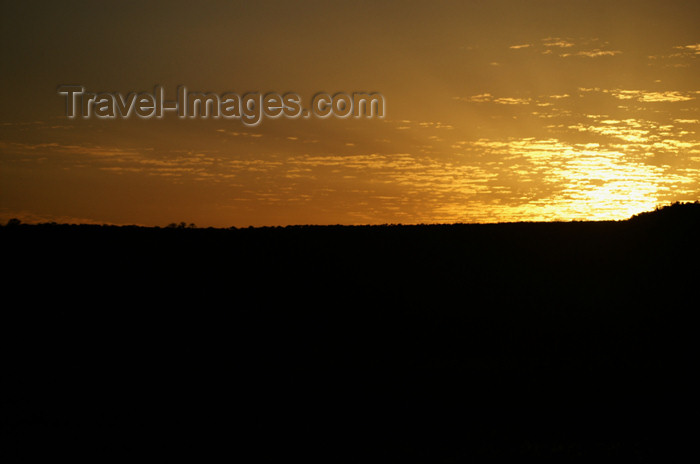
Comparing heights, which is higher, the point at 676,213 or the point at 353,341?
the point at 676,213

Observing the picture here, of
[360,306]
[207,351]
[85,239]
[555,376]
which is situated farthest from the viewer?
[85,239]

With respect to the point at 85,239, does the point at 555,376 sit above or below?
below

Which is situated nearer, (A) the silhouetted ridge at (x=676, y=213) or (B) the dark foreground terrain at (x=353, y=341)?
(B) the dark foreground terrain at (x=353, y=341)

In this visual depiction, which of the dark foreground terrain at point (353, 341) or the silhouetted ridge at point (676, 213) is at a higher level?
the silhouetted ridge at point (676, 213)

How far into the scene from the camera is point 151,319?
805 inches

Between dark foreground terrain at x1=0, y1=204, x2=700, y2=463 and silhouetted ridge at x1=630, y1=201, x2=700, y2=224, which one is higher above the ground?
silhouetted ridge at x1=630, y1=201, x2=700, y2=224

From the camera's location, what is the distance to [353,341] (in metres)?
19.8

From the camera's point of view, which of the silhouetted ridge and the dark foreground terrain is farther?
the silhouetted ridge

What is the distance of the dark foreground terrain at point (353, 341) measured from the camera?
12.0 meters

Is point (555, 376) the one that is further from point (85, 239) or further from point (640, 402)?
point (85, 239)

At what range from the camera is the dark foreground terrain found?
1195 centimetres

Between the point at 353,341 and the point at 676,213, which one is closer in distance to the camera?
the point at 353,341

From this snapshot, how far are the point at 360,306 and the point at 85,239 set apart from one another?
9.49 metres

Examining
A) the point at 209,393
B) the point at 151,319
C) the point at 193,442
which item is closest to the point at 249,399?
the point at 209,393
